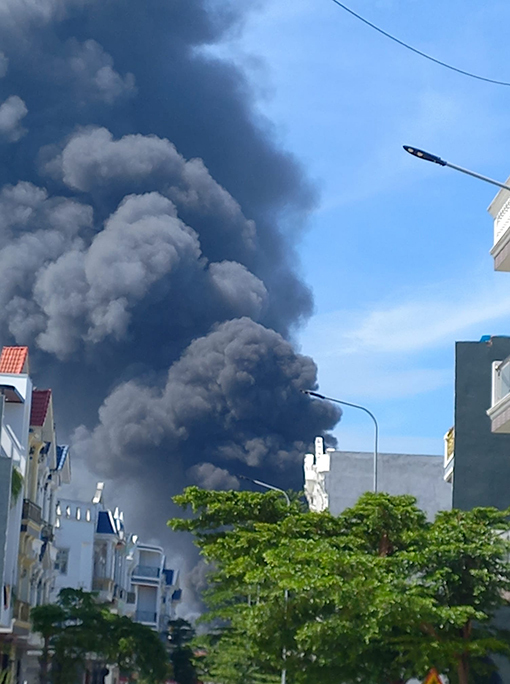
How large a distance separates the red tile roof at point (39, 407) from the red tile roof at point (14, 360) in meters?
3.30

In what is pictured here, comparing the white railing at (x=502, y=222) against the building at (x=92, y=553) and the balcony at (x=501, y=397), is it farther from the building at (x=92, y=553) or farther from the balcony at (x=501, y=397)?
the building at (x=92, y=553)

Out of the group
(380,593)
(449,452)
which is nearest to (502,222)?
(380,593)

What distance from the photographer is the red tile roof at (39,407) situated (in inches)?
1882

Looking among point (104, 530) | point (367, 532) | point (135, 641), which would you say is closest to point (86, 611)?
point (135, 641)

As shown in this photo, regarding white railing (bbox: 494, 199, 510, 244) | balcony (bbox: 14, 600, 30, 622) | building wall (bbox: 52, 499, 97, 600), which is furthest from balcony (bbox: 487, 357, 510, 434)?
building wall (bbox: 52, 499, 97, 600)

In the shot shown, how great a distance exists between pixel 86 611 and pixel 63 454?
1719 cm

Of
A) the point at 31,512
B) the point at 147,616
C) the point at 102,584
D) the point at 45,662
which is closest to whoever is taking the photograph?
the point at 45,662

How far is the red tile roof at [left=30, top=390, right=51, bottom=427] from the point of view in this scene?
4781 centimetres

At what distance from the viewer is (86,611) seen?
4425 cm

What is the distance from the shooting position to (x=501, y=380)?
2503 centimetres

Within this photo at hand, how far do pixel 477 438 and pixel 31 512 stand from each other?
62.8 feet

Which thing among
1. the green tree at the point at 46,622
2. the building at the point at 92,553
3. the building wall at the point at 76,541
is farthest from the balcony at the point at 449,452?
the building wall at the point at 76,541

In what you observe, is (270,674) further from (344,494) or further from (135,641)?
(344,494)

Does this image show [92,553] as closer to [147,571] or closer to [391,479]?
[391,479]
